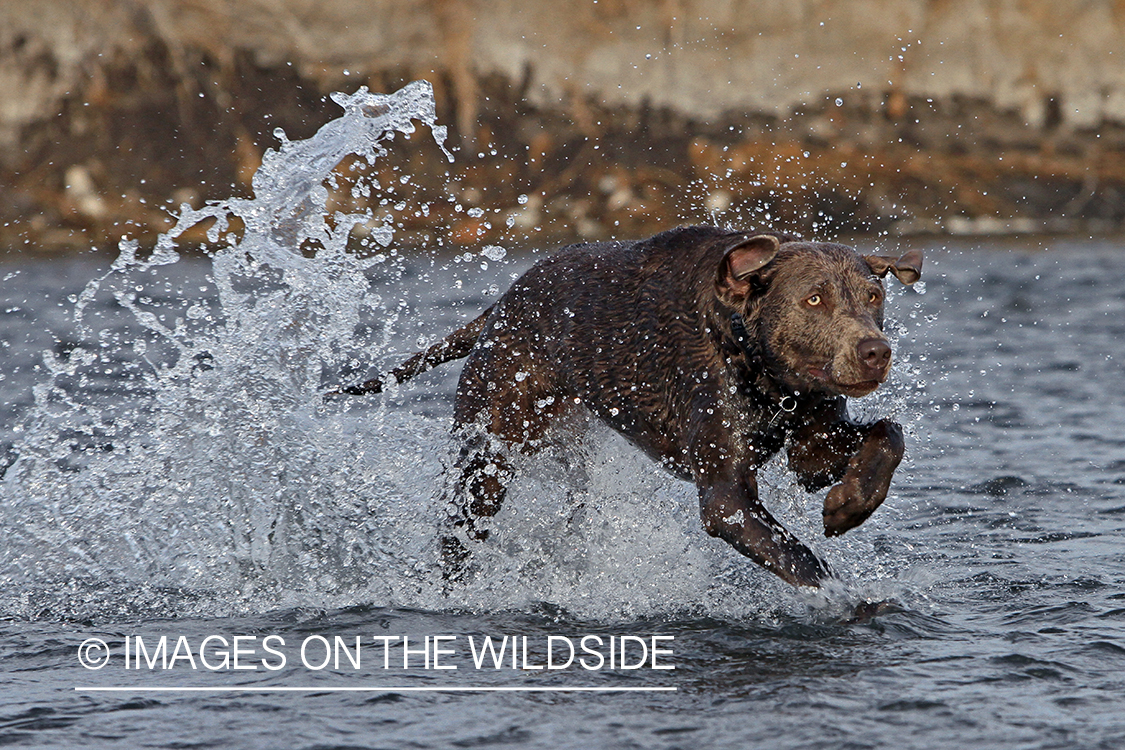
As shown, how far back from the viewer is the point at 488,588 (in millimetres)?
6457

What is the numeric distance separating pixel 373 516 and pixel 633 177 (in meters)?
15.4

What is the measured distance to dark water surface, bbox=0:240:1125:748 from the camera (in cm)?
484

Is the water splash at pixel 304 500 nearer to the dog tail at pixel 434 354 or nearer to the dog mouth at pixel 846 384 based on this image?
the dog tail at pixel 434 354

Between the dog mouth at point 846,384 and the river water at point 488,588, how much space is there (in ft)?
2.79

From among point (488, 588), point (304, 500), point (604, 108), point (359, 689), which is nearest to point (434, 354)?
point (304, 500)

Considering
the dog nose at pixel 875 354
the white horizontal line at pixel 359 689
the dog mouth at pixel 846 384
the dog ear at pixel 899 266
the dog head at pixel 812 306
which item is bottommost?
the white horizontal line at pixel 359 689

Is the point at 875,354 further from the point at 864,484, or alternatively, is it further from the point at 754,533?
the point at 754,533

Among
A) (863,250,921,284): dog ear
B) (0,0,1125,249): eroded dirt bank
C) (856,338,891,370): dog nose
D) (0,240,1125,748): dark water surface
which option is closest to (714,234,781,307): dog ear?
(863,250,921,284): dog ear

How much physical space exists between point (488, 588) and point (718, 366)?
5.15 ft

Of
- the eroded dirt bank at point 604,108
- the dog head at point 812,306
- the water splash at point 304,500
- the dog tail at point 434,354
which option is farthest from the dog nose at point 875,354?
the eroded dirt bank at point 604,108

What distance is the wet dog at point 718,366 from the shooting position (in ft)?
17.7

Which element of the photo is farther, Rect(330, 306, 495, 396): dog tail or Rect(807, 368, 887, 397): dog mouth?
Rect(330, 306, 495, 396): dog tail

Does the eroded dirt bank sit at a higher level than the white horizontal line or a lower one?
higher

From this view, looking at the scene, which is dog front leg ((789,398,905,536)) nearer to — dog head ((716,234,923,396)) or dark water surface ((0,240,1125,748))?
dog head ((716,234,923,396))
